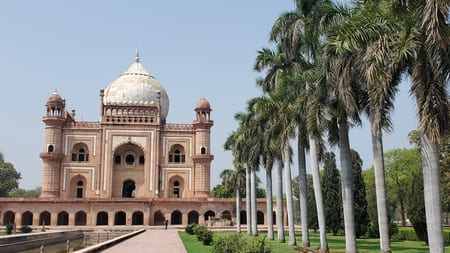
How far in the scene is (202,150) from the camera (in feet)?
172

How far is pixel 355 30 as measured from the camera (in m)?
12.5

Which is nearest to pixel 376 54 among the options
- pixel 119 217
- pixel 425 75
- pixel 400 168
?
pixel 425 75

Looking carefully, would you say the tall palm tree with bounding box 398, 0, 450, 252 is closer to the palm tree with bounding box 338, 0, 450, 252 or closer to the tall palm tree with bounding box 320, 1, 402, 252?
the palm tree with bounding box 338, 0, 450, 252

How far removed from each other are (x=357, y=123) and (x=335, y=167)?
21.0m

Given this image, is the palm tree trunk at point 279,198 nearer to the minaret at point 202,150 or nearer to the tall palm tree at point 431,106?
the tall palm tree at point 431,106

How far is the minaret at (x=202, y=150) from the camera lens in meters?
51.3

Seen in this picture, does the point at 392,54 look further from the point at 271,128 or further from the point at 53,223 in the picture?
the point at 53,223

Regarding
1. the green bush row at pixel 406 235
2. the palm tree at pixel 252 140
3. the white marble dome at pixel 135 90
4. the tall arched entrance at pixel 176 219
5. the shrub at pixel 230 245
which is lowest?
the green bush row at pixel 406 235

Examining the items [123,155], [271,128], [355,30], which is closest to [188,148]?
[123,155]

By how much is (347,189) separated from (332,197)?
19.0m

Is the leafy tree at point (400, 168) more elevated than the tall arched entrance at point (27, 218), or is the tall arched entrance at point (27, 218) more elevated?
the leafy tree at point (400, 168)

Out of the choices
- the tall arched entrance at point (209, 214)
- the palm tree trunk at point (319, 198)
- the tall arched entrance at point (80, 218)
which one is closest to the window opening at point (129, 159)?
the tall arched entrance at point (80, 218)

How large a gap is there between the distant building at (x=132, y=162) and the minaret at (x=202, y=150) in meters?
0.10

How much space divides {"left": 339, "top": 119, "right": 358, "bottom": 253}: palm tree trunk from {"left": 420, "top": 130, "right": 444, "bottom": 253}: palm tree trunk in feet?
16.6
